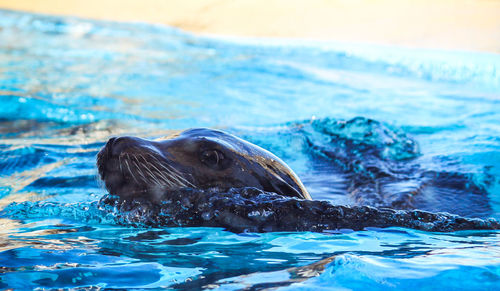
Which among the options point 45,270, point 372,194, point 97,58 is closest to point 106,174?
point 45,270

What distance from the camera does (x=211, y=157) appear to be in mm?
2990

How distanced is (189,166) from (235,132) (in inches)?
140

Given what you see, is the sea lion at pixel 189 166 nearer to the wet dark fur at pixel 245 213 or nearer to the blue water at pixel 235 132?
the wet dark fur at pixel 245 213

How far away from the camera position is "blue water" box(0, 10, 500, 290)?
6.93ft

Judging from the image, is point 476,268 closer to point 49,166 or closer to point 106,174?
point 106,174

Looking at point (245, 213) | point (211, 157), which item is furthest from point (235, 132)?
point (245, 213)

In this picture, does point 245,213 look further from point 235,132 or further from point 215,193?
point 235,132

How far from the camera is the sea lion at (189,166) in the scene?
2793mm

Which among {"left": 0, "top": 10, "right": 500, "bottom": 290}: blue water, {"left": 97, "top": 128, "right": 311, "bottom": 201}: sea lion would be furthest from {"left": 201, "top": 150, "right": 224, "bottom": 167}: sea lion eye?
{"left": 0, "top": 10, "right": 500, "bottom": 290}: blue water

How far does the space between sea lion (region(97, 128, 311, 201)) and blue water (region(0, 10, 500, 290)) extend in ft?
0.78

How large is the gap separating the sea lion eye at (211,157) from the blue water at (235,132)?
0.39 metres

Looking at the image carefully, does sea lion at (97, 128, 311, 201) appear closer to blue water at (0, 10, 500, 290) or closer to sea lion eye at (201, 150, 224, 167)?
sea lion eye at (201, 150, 224, 167)

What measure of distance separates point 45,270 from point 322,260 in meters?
1.04

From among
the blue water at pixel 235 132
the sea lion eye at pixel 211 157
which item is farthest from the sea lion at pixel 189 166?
the blue water at pixel 235 132
